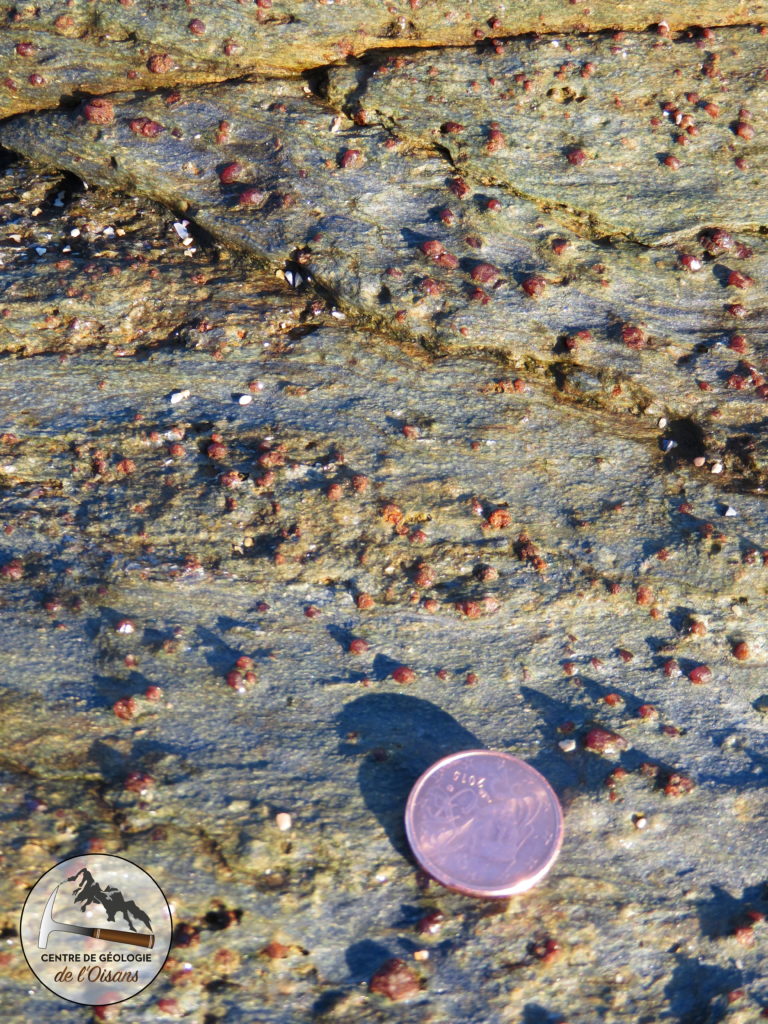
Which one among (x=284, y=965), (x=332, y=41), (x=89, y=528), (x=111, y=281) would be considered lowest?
(x=284, y=965)

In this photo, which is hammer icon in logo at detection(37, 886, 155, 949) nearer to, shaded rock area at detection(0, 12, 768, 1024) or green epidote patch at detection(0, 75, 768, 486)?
shaded rock area at detection(0, 12, 768, 1024)

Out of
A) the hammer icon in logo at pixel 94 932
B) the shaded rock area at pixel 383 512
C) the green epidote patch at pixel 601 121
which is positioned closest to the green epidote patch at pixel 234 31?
the shaded rock area at pixel 383 512

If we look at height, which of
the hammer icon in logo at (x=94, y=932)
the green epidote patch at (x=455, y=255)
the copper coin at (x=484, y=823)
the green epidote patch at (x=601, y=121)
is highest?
the green epidote patch at (x=601, y=121)

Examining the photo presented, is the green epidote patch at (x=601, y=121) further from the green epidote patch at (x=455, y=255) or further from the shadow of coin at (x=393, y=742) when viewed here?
the shadow of coin at (x=393, y=742)

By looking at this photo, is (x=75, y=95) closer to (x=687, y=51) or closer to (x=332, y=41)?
(x=332, y=41)

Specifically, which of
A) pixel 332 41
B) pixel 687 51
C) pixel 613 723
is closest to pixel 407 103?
pixel 332 41

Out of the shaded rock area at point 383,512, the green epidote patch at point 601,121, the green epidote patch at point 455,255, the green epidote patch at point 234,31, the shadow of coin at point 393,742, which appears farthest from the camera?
the green epidote patch at point 234,31
